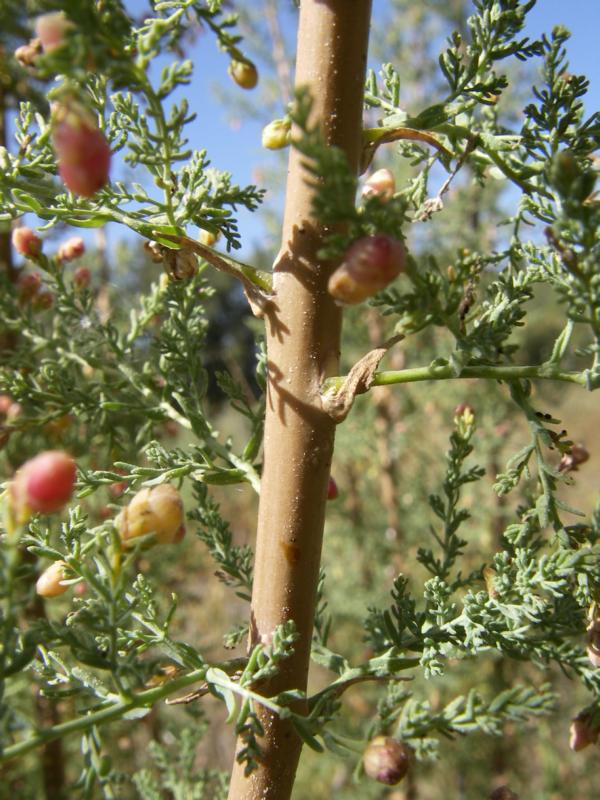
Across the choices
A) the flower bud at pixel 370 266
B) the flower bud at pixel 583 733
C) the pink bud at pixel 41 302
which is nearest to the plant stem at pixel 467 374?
the flower bud at pixel 370 266

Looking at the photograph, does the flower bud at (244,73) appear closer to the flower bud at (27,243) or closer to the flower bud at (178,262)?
the flower bud at (178,262)

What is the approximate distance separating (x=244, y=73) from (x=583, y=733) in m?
1.05

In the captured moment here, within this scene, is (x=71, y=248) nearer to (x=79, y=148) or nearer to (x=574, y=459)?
(x=79, y=148)

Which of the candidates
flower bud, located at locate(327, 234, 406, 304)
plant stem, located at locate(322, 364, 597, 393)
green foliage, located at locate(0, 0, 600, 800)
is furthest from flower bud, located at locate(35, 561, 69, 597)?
flower bud, located at locate(327, 234, 406, 304)

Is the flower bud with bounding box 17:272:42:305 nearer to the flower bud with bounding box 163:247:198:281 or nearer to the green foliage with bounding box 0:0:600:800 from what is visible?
the green foliage with bounding box 0:0:600:800

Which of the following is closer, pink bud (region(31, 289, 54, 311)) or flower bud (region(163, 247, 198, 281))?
flower bud (region(163, 247, 198, 281))

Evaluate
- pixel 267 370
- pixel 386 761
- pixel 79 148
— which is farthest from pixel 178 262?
pixel 386 761

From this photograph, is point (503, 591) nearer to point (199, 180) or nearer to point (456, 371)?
point (456, 371)

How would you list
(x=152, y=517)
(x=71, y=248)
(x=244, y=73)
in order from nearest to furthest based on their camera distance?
(x=152, y=517)
(x=244, y=73)
(x=71, y=248)

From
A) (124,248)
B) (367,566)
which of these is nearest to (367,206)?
(124,248)

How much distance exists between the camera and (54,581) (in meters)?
0.87

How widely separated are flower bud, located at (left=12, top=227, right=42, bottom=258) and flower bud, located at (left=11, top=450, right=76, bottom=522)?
0.71m

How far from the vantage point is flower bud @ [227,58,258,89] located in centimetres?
84

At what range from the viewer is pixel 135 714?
74 centimetres
